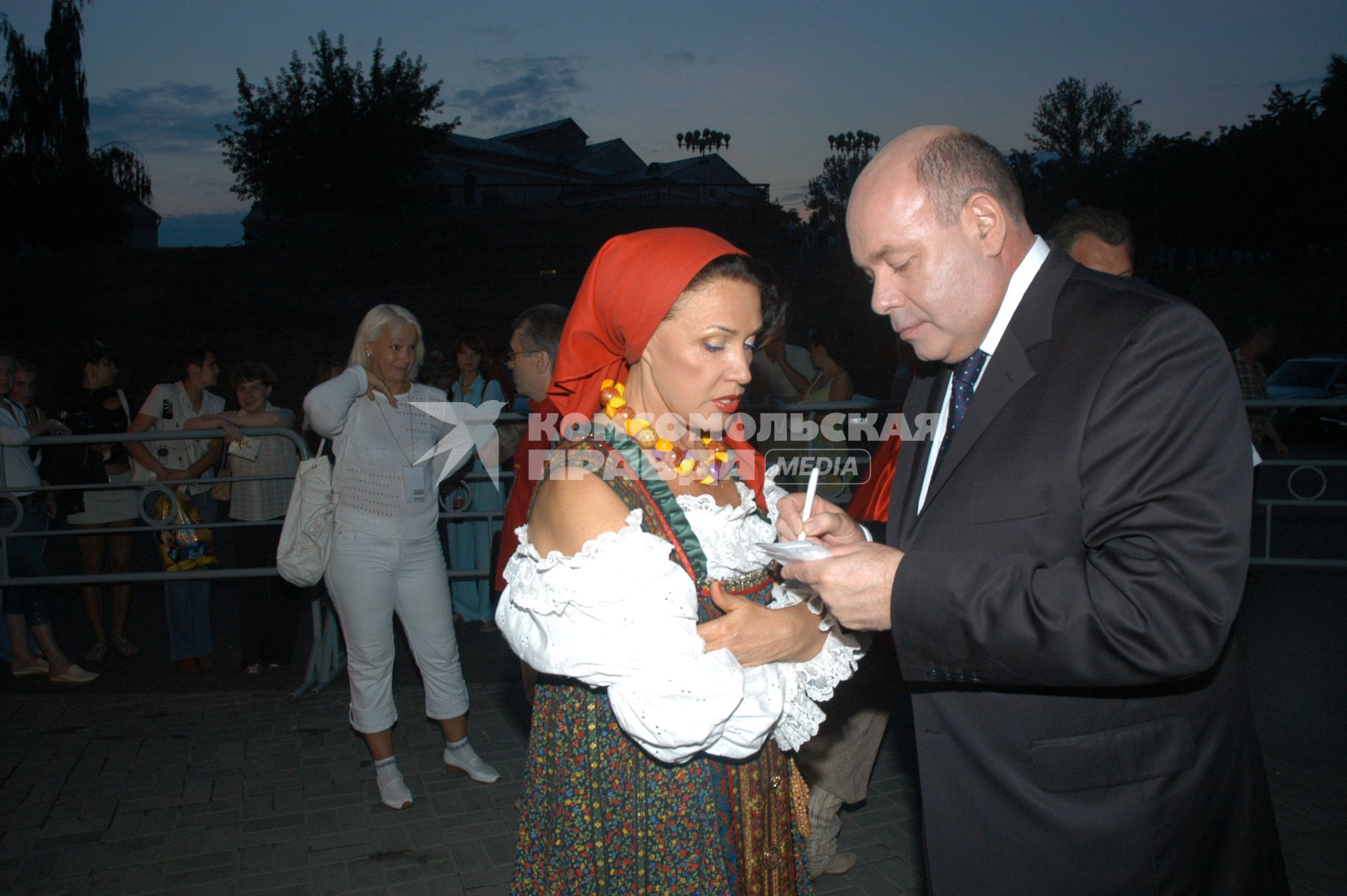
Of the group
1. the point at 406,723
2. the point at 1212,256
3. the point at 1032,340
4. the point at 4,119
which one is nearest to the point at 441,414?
the point at 406,723

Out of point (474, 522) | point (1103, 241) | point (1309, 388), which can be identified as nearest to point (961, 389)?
point (1103, 241)

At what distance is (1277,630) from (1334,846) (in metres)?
3.12

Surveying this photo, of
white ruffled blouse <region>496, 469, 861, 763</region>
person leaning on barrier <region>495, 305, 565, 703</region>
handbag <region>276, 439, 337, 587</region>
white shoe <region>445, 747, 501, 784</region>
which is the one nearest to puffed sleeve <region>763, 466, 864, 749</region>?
white ruffled blouse <region>496, 469, 861, 763</region>

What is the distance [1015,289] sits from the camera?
1.97 metres

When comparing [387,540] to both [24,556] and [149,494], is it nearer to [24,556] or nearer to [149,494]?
[149,494]

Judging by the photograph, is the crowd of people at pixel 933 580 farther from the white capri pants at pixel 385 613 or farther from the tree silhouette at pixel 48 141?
the tree silhouette at pixel 48 141

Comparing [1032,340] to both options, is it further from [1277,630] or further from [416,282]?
[416,282]

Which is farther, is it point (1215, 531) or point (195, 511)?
point (195, 511)

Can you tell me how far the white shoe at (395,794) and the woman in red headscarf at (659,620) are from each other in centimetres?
224

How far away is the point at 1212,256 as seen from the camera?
5512cm

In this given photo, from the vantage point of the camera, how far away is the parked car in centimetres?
1550

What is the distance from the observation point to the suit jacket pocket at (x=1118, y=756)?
1.69m

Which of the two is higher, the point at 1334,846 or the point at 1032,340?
the point at 1032,340

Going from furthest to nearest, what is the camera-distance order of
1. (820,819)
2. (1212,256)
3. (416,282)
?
(1212,256), (416,282), (820,819)
